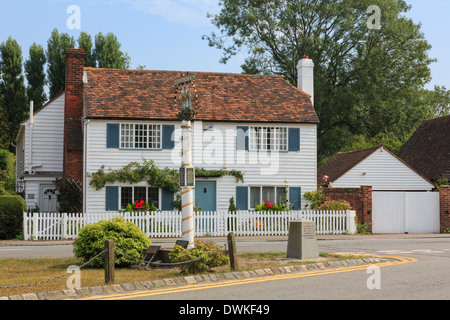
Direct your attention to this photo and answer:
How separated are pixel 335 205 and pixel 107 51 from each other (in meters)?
35.1

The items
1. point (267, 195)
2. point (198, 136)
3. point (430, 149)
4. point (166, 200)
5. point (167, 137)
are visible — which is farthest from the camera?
point (430, 149)

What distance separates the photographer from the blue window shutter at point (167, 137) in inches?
1136

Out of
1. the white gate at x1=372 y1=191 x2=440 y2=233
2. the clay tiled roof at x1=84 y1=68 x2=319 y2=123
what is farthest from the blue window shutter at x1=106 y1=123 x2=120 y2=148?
the white gate at x1=372 y1=191 x2=440 y2=233

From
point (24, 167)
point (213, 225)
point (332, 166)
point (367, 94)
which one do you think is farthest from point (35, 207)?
point (367, 94)

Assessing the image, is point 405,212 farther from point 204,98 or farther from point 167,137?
point 167,137

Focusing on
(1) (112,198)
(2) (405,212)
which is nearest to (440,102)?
(2) (405,212)

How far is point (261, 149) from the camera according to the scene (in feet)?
97.7

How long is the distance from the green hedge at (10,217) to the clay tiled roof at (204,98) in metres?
5.50

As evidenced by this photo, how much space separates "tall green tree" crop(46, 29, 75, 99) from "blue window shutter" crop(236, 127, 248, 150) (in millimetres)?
30931

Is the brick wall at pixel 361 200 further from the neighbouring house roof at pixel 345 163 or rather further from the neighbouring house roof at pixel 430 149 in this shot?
the neighbouring house roof at pixel 430 149

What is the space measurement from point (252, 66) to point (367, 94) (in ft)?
31.2

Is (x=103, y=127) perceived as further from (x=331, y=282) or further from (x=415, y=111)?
(x=415, y=111)

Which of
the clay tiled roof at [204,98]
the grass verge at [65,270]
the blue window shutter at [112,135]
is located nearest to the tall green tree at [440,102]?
the clay tiled roof at [204,98]

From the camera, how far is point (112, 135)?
28344 mm
